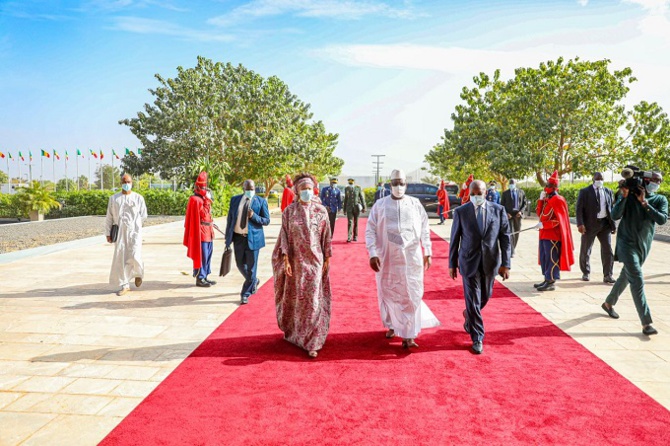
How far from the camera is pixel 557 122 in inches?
1103

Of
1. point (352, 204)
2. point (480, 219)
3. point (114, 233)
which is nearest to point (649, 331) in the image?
point (480, 219)

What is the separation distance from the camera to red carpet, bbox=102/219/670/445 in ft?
10.9

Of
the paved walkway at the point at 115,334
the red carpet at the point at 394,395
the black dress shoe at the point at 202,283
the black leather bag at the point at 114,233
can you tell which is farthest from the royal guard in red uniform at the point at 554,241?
the black leather bag at the point at 114,233

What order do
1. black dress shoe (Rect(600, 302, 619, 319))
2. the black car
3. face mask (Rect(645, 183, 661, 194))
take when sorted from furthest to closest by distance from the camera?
the black car → black dress shoe (Rect(600, 302, 619, 319)) → face mask (Rect(645, 183, 661, 194))

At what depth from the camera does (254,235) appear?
6957 mm

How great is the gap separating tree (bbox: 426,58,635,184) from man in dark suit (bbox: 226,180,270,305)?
78.2 ft

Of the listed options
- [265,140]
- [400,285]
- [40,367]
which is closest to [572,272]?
[400,285]

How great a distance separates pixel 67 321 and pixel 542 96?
91.6 ft

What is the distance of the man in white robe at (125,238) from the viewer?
754 cm

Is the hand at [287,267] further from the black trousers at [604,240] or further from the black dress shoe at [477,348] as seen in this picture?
the black trousers at [604,240]

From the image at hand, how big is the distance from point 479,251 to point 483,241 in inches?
4.1

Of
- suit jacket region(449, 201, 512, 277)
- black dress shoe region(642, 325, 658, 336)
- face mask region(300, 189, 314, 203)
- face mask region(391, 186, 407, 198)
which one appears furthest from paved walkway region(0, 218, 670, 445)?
face mask region(391, 186, 407, 198)

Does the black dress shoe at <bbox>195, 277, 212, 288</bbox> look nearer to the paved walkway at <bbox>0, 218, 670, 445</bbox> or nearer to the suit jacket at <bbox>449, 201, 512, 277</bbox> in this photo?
the paved walkway at <bbox>0, 218, 670, 445</bbox>

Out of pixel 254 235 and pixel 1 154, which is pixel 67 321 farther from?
pixel 1 154
